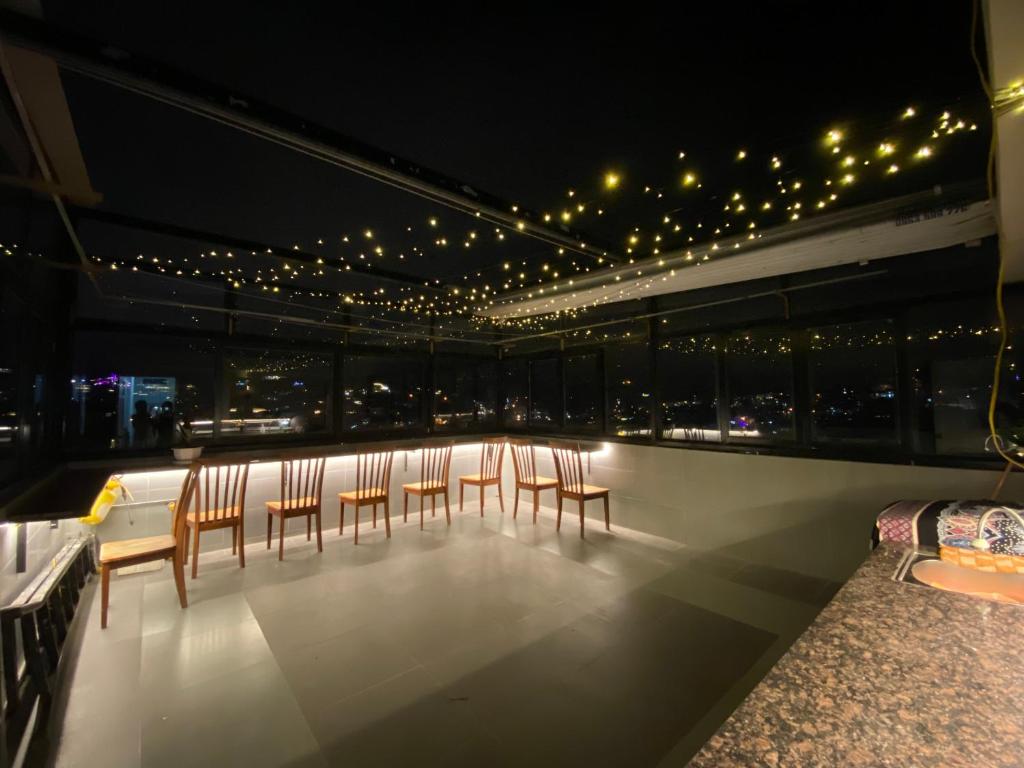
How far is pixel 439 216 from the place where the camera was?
131 inches

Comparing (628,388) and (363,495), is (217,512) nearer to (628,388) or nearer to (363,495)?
(363,495)

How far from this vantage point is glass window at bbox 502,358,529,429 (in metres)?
6.51

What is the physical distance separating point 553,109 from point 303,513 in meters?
3.87

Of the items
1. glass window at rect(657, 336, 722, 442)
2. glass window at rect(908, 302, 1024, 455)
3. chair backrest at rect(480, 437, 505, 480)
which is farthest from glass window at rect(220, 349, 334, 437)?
glass window at rect(908, 302, 1024, 455)

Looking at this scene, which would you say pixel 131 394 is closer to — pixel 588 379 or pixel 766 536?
pixel 588 379

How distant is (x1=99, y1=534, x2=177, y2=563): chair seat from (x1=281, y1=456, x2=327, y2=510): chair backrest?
1.05m

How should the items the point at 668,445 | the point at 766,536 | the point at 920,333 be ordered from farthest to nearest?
the point at 668,445, the point at 766,536, the point at 920,333

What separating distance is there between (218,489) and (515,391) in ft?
13.1

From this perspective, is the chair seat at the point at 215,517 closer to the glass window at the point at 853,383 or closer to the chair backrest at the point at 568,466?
the chair backrest at the point at 568,466

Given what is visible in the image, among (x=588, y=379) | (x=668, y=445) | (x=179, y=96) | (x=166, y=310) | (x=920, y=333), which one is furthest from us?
(x=588, y=379)

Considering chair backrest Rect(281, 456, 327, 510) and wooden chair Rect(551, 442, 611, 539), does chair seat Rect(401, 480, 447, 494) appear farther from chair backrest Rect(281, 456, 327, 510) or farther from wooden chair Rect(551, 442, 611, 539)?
wooden chair Rect(551, 442, 611, 539)

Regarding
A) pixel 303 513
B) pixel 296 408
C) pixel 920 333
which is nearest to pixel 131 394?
pixel 296 408

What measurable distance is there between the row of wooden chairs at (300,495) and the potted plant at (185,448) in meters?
0.18

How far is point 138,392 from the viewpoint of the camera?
13.1ft
